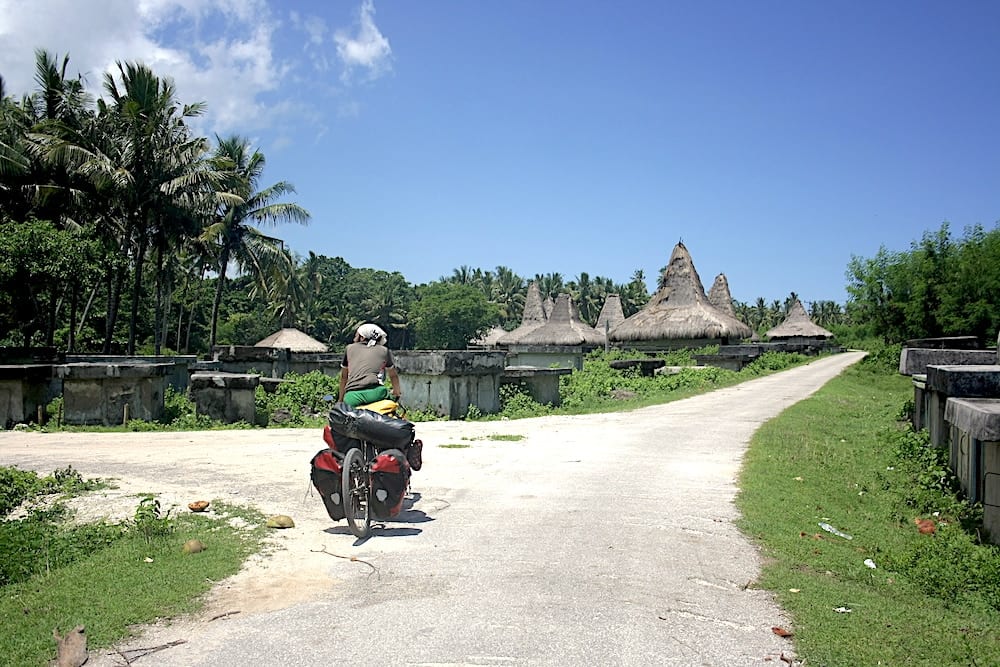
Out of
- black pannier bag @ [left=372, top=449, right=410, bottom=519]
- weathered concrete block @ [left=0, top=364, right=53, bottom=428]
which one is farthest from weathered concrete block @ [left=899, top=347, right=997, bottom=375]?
weathered concrete block @ [left=0, top=364, right=53, bottom=428]

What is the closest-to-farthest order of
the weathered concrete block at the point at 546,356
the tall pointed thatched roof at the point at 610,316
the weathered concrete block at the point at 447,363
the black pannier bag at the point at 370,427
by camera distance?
the black pannier bag at the point at 370,427, the weathered concrete block at the point at 447,363, the weathered concrete block at the point at 546,356, the tall pointed thatched roof at the point at 610,316

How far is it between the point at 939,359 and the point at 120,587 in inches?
356

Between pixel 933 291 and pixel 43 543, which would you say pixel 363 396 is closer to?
pixel 43 543

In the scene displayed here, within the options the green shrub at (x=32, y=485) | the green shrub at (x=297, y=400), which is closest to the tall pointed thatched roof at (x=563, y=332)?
the green shrub at (x=297, y=400)

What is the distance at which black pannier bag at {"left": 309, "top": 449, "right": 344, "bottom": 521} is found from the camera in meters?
5.93

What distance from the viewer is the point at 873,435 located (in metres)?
Answer: 12.6

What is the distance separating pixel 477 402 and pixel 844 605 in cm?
1083

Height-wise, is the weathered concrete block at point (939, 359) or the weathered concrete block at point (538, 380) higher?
the weathered concrete block at point (939, 359)

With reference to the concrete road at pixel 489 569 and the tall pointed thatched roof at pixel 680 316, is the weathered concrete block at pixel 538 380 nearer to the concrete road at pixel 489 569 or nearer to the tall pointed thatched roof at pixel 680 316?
the concrete road at pixel 489 569

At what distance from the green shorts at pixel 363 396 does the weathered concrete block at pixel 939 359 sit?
6593 millimetres

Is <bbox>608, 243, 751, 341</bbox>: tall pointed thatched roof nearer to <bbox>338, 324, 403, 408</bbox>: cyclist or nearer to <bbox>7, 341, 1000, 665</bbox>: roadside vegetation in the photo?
<bbox>7, 341, 1000, 665</bbox>: roadside vegetation

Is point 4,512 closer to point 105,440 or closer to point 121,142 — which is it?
point 105,440

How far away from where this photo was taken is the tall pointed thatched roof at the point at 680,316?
35534mm

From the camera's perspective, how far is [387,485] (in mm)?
5934
